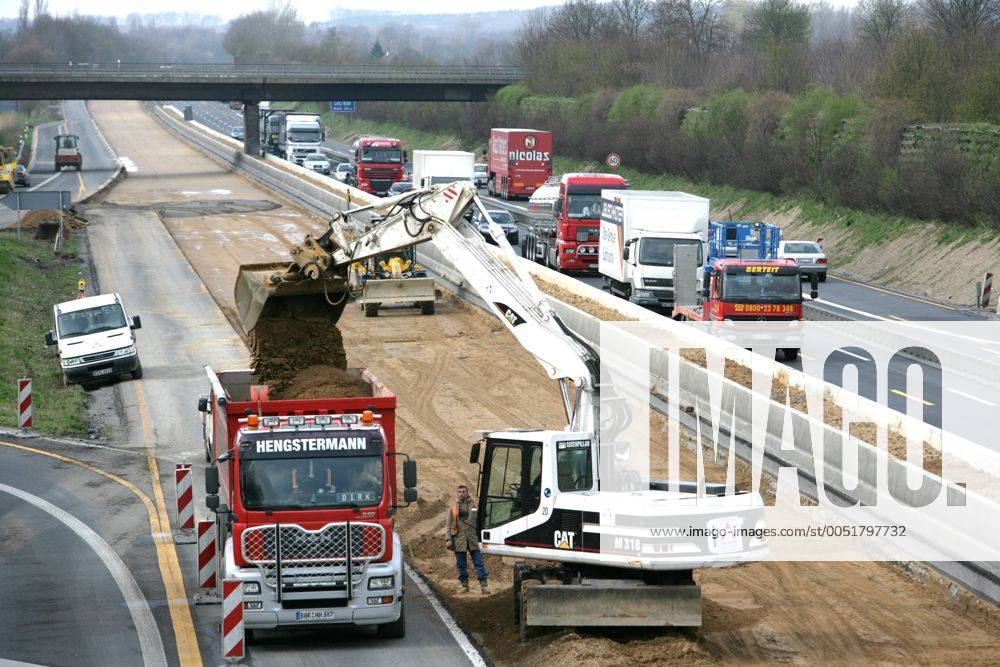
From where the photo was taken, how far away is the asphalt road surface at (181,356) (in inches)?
570

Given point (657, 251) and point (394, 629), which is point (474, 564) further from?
point (657, 251)

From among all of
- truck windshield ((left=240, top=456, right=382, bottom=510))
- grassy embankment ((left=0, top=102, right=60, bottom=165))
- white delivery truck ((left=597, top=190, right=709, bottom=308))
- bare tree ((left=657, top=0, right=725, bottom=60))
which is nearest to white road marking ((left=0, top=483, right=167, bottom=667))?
truck windshield ((left=240, top=456, right=382, bottom=510))

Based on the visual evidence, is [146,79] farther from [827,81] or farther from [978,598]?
[978,598]

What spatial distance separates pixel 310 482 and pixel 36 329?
23874mm

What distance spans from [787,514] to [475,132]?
322ft

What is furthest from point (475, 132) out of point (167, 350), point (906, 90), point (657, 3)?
point (167, 350)

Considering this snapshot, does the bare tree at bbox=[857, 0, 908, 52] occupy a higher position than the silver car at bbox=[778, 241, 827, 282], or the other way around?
the bare tree at bbox=[857, 0, 908, 52]

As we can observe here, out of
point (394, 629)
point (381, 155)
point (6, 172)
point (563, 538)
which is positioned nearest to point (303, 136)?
point (6, 172)

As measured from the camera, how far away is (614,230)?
129ft

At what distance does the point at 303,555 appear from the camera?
13992 millimetres

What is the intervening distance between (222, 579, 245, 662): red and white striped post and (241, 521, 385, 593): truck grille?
41 centimetres

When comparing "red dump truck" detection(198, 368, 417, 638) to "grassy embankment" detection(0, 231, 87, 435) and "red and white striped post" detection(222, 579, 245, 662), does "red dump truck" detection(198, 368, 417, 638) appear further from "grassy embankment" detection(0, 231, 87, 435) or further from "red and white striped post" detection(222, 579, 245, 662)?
"grassy embankment" detection(0, 231, 87, 435)

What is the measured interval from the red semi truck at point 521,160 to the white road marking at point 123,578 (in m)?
52.2

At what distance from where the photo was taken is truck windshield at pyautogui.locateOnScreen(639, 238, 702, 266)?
121 feet
